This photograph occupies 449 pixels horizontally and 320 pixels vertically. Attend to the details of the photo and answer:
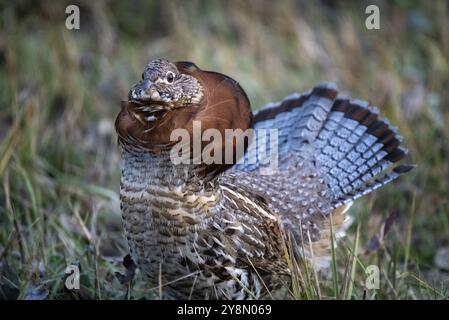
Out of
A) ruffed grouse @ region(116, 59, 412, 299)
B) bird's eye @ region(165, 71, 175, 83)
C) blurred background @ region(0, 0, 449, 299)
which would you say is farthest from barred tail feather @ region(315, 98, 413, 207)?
bird's eye @ region(165, 71, 175, 83)

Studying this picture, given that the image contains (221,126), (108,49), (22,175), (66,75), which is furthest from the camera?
(108,49)

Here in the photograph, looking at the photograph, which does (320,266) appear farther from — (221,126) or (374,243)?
(221,126)

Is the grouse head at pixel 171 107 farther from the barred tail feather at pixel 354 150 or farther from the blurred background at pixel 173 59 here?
the barred tail feather at pixel 354 150

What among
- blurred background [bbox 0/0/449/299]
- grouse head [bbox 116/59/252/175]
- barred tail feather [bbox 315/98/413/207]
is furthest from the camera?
barred tail feather [bbox 315/98/413/207]

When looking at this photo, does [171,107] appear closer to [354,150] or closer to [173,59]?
[354,150]

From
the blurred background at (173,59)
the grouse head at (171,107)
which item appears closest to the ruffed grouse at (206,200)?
the grouse head at (171,107)

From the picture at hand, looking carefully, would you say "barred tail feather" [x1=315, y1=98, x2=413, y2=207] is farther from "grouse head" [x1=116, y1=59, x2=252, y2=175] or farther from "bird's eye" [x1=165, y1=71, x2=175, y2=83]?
"bird's eye" [x1=165, y1=71, x2=175, y2=83]

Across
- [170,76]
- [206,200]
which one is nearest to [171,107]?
[170,76]
